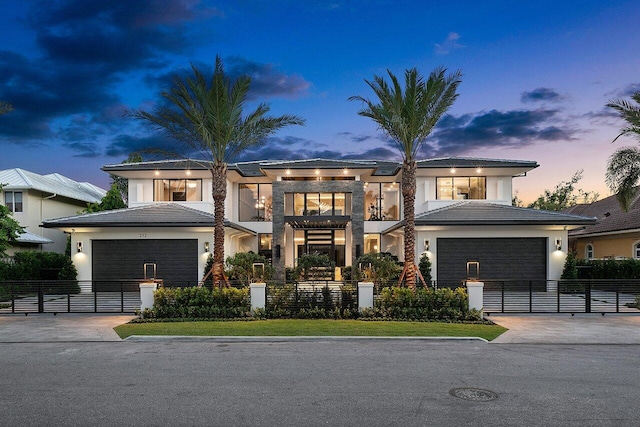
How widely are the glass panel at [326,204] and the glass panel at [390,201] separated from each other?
391 cm

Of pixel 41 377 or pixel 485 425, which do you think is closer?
pixel 485 425

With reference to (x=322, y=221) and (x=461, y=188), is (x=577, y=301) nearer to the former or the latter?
(x=461, y=188)

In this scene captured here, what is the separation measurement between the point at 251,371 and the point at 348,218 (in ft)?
57.7

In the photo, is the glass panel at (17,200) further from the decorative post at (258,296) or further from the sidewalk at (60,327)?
the decorative post at (258,296)

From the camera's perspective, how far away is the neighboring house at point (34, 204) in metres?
26.8

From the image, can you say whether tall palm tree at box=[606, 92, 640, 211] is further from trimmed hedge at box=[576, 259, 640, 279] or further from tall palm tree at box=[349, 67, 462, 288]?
tall palm tree at box=[349, 67, 462, 288]

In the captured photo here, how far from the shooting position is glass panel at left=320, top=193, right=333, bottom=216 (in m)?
26.5

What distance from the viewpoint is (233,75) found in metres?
16.2

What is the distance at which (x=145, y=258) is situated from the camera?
72.2 ft

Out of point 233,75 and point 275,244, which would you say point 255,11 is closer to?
point 233,75

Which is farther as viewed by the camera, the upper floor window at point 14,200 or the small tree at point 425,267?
the upper floor window at point 14,200

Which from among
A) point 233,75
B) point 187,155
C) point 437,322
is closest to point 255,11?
point 233,75

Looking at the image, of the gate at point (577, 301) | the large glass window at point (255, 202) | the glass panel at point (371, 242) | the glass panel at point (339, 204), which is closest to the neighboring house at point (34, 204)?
the large glass window at point (255, 202)

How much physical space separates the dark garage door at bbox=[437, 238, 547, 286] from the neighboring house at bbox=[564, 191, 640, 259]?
6.86m
